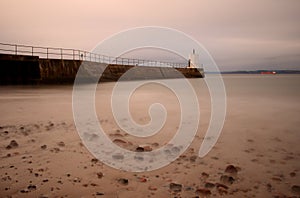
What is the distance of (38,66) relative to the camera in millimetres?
15719

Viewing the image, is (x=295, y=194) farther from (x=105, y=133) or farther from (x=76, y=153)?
(x=105, y=133)

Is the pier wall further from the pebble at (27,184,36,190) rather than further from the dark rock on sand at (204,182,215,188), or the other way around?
the dark rock on sand at (204,182,215,188)

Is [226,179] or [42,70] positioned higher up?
[42,70]

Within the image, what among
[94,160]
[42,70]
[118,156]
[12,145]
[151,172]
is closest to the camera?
[151,172]

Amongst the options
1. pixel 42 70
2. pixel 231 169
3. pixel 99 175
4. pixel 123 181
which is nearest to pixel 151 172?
pixel 123 181

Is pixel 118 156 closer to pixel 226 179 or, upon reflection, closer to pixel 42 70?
pixel 226 179

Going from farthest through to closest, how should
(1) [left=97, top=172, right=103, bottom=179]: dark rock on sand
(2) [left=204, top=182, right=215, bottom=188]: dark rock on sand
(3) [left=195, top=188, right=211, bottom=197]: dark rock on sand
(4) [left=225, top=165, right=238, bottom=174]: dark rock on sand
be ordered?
1. (4) [left=225, top=165, right=238, bottom=174]: dark rock on sand
2. (1) [left=97, top=172, right=103, bottom=179]: dark rock on sand
3. (2) [left=204, top=182, right=215, bottom=188]: dark rock on sand
4. (3) [left=195, top=188, right=211, bottom=197]: dark rock on sand

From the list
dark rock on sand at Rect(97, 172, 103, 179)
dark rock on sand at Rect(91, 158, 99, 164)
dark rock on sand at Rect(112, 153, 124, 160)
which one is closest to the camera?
dark rock on sand at Rect(97, 172, 103, 179)

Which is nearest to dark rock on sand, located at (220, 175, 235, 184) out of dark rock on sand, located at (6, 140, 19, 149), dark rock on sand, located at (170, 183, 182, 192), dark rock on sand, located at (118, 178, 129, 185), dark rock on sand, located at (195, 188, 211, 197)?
dark rock on sand, located at (195, 188, 211, 197)

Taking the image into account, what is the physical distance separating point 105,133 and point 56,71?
1568 centimetres

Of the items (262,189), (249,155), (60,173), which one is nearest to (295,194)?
(262,189)

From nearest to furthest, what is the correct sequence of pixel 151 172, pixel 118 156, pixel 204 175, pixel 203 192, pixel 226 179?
pixel 203 192 < pixel 226 179 < pixel 204 175 < pixel 151 172 < pixel 118 156

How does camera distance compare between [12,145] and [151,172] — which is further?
[12,145]

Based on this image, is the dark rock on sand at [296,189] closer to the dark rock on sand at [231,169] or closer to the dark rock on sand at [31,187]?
the dark rock on sand at [231,169]
